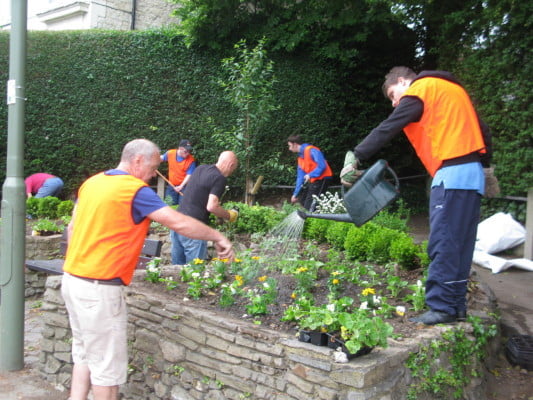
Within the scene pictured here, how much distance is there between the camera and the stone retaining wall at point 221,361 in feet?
8.16

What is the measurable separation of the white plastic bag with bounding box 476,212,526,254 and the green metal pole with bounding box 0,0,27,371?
548 centimetres

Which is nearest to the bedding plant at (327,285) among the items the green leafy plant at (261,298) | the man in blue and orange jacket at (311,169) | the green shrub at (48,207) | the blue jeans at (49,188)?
the green leafy plant at (261,298)

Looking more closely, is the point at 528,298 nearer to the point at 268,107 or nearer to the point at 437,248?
the point at 437,248

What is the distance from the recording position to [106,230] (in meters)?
2.63

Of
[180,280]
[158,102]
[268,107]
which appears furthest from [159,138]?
[180,280]

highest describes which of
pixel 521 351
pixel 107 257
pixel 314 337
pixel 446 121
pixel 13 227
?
pixel 446 121

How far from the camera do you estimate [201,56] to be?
1070 cm

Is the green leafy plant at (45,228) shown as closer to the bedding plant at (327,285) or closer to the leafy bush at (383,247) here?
the bedding plant at (327,285)

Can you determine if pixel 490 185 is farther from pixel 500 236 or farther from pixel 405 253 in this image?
pixel 500 236

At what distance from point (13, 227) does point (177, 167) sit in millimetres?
5404

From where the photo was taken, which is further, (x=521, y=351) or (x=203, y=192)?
(x=203, y=192)

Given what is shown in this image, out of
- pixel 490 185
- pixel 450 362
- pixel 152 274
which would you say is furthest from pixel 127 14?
pixel 450 362

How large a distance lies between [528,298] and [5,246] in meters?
4.86

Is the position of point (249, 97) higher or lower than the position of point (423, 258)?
higher
